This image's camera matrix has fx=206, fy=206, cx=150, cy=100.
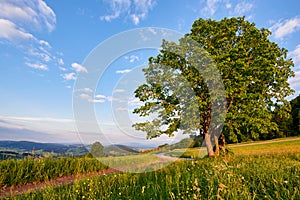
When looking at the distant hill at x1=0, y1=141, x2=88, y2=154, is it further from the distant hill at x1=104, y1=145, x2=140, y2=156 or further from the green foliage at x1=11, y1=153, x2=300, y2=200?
the green foliage at x1=11, y1=153, x2=300, y2=200

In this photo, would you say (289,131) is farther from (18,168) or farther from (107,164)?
(18,168)

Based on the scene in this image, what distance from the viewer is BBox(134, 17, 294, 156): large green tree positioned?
48.5 feet

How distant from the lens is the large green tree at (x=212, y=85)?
14.8 metres

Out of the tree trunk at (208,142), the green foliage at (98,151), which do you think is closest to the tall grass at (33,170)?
the green foliage at (98,151)

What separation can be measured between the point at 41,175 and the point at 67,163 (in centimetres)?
209

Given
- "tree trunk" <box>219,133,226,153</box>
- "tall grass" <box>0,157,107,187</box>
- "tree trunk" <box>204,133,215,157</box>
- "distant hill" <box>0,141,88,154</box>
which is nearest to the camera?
"tall grass" <box>0,157,107,187</box>

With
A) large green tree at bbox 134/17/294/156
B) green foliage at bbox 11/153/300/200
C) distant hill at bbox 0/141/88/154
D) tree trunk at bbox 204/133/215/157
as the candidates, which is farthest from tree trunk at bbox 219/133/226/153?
green foliage at bbox 11/153/300/200

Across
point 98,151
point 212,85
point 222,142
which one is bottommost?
point 98,151

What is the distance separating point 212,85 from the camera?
49.4 ft

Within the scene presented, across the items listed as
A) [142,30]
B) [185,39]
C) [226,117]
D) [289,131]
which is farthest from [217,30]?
[289,131]

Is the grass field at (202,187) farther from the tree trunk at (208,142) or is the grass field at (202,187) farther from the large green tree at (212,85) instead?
the tree trunk at (208,142)

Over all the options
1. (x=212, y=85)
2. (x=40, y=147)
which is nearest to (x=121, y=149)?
(x=40, y=147)

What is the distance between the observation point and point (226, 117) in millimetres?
15367

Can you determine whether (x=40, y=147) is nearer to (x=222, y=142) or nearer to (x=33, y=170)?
(x=33, y=170)
